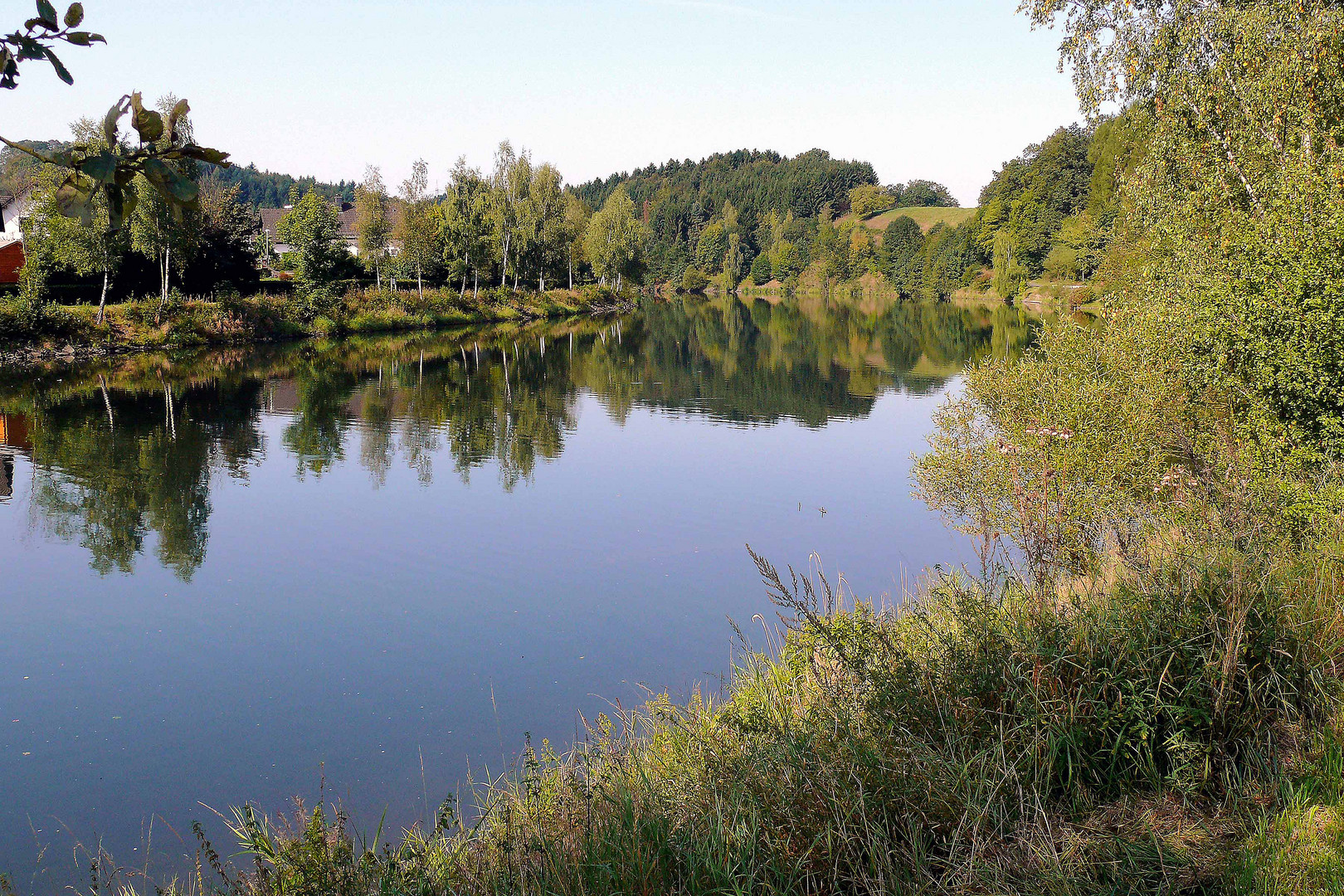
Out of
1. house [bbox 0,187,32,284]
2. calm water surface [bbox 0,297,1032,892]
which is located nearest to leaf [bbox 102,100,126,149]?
calm water surface [bbox 0,297,1032,892]

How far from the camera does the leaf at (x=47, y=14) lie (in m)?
2.18

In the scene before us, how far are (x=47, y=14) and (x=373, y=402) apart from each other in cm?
2605

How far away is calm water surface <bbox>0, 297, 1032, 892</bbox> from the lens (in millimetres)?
7914

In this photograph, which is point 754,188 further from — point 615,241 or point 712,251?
point 615,241

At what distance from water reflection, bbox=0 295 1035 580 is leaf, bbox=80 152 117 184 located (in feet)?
38.8

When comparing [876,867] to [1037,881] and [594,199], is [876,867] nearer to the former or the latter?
[1037,881]

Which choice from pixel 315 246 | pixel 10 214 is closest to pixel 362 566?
pixel 315 246

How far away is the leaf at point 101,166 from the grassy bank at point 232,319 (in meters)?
34.6

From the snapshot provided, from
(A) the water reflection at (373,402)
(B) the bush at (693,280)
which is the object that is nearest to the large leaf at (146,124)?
(A) the water reflection at (373,402)

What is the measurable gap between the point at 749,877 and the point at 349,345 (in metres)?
40.9

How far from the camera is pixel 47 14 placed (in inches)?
86.4

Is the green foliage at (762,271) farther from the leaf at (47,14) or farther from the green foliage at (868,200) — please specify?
the leaf at (47,14)

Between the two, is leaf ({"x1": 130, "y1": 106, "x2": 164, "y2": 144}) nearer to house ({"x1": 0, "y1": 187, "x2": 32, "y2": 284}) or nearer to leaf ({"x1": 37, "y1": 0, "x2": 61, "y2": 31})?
leaf ({"x1": 37, "y1": 0, "x2": 61, "y2": 31})

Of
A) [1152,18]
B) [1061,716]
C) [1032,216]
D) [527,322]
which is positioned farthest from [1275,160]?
[1032,216]
